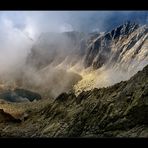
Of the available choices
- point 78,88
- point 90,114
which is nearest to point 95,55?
point 78,88

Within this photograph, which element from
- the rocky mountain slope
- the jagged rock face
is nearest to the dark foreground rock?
the rocky mountain slope

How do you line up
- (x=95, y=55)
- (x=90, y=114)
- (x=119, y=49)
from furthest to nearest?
1. (x=119, y=49)
2. (x=95, y=55)
3. (x=90, y=114)

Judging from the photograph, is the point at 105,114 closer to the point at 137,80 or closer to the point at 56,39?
the point at 137,80

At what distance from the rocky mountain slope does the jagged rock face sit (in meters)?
1.92

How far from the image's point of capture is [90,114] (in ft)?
55.2

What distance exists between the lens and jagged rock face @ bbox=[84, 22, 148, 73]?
18.9 metres

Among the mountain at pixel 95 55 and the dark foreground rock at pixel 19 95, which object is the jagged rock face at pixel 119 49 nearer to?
the mountain at pixel 95 55

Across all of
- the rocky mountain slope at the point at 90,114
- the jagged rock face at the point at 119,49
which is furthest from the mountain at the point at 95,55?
the rocky mountain slope at the point at 90,114

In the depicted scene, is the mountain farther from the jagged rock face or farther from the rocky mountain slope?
the rocky mountain slope

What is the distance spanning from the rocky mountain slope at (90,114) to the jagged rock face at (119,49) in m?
1.92

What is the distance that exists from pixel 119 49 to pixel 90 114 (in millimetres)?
5750

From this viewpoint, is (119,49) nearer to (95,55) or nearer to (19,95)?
(95,55)

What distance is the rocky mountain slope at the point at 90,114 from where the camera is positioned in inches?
516
